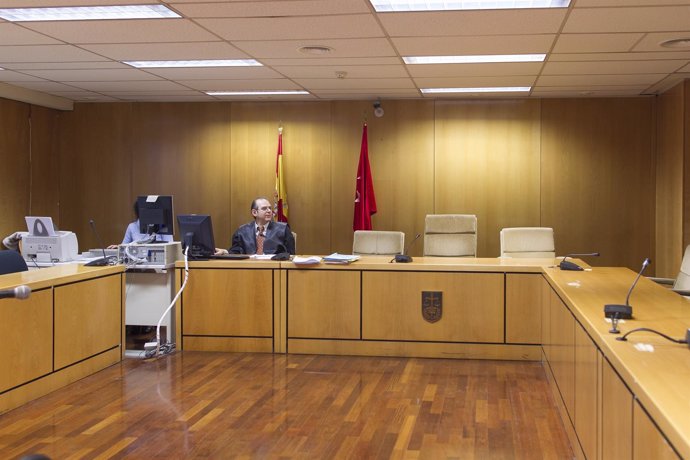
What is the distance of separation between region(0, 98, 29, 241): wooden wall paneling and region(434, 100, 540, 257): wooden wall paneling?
5043mm

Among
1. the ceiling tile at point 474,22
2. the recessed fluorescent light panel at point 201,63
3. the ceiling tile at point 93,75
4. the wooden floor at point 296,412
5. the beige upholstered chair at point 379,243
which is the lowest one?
the wooden floor at point 296,412

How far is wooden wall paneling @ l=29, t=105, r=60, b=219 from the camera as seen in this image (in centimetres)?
935

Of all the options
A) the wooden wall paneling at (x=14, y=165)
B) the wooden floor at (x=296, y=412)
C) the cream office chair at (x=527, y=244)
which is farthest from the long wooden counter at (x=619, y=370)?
the wooden wall paneling at (x=14, y=165)

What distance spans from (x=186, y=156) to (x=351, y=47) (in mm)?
4279

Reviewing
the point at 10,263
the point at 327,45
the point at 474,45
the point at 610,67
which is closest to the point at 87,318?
the point at 10,263

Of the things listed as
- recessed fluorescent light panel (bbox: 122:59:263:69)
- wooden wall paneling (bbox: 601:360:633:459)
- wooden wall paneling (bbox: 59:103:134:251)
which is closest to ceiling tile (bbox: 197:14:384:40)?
recessed fluorescent light panel (bbox: 122:59:263:69)

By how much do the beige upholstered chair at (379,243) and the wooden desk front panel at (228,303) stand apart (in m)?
1.30

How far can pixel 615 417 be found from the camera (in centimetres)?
251

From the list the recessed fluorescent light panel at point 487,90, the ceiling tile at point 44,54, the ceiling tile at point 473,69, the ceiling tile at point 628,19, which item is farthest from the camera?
the recessed fluorescent light panel at point 487,90

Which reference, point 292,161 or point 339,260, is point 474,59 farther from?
point 292,161

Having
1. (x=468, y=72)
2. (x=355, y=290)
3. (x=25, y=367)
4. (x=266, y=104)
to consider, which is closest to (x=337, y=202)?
(x=266, y=104)

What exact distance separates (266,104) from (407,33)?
425 centimetres

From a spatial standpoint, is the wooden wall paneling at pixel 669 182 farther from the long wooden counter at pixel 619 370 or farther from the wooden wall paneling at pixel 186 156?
the wooden wall paneling at pixel 186 156

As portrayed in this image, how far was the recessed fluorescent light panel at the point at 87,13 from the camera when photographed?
5.01 m
